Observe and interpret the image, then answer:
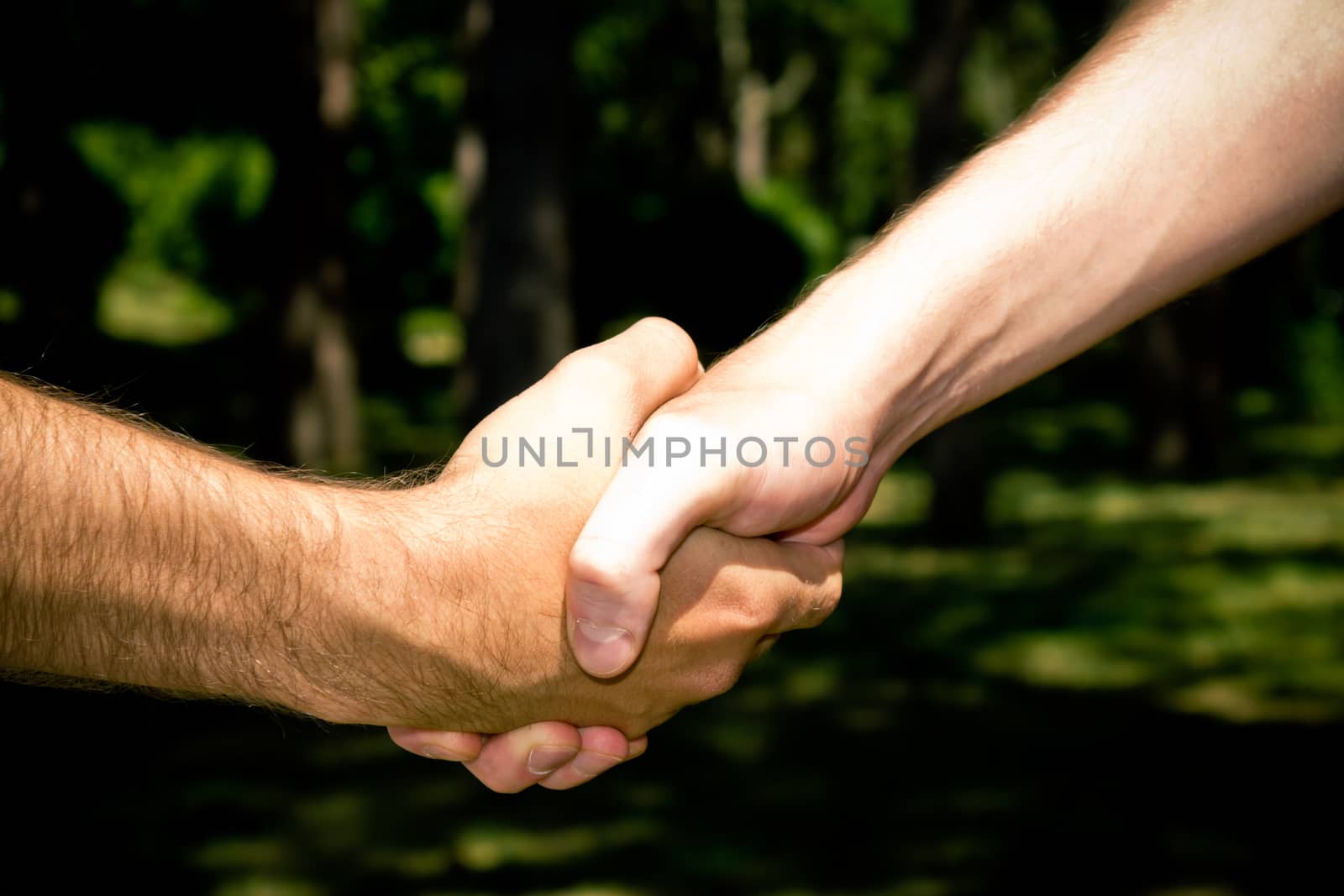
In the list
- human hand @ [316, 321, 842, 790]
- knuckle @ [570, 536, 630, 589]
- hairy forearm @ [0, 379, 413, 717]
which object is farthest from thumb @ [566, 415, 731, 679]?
hairy forearm @ [0, 379, 413, 717]

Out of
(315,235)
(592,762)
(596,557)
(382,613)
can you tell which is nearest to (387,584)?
(382,613)

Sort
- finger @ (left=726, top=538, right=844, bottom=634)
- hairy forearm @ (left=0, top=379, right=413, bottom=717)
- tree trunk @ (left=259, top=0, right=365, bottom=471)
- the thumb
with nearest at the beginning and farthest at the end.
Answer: hairy forearm @ (left=0, top=379, right=413, bottom=717) → the thumb → finger @ (left=726, top=538, right=844, bottom=634) → tree trunk @ (left=259, top=0, right=365, bottom=471)

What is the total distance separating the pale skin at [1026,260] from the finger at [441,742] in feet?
1.43

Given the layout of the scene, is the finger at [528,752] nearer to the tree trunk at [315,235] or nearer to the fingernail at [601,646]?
the fingernail at [601,646]

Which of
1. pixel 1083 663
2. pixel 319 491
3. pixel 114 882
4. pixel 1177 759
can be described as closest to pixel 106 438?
pixel 319 491

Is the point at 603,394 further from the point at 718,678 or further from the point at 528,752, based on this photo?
the point at 528,752

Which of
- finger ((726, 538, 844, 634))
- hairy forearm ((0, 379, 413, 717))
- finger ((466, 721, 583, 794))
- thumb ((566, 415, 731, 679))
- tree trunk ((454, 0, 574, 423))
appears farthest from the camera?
tree trunk ((454, 0, 574, 423))

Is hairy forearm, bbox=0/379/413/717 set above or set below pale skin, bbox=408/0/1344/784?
below

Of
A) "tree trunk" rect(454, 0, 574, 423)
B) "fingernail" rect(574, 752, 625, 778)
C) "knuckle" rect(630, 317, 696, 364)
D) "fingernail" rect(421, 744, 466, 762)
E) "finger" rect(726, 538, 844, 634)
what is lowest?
"fingernail" rect(574, 752, 625, 778)

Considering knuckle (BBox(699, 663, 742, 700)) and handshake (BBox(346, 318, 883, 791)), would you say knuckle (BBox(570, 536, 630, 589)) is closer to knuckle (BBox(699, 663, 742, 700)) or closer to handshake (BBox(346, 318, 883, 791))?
handshake (BBox(346, 318, 883, 791))

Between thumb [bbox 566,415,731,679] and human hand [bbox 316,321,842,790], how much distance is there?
209 millimetres

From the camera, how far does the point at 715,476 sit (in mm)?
2191

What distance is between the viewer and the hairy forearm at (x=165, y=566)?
78.7 inches

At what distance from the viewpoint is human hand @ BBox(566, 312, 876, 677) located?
2.13 m
